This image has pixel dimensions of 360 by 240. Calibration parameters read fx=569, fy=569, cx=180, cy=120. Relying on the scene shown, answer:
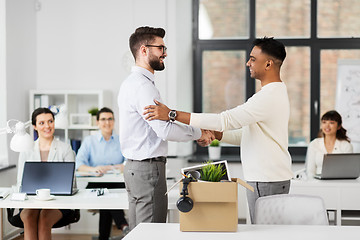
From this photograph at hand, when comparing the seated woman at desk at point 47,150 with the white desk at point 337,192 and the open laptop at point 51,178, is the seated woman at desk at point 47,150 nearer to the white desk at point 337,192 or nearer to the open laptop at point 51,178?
the open laptop at point 51,178

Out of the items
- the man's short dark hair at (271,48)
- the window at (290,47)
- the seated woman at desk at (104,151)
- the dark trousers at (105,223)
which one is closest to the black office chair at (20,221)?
the dark trousers at (105,223)

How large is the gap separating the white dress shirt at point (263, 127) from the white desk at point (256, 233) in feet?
1.49

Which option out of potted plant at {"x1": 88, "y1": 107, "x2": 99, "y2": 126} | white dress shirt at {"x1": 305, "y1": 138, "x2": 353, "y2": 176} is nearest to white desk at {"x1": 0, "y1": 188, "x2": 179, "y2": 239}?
white dress shirt at {"x1": 305, "y1": 138, "x2": 353, "y2": 176}

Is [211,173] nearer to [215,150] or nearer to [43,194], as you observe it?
[43,194]

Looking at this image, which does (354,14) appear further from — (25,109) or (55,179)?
(55,179)

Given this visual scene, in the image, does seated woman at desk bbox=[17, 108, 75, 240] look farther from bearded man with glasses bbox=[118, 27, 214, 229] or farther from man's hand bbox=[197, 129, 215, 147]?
man's hand bbox=[197, 129, 215, 147]

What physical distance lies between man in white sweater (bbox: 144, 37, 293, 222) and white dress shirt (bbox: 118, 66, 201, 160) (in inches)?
3.1

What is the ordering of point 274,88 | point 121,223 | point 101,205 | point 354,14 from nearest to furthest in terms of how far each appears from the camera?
point 274,88
point 101,205
point 121,223
point 354,14

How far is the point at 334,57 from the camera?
694cm

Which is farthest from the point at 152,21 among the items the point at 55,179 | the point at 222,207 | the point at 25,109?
the point at 222,207

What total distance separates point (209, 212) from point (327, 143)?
124 inches

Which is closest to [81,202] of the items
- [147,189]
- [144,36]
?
[147,189]

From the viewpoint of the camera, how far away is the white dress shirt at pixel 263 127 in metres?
3.07

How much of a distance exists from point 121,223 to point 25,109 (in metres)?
1.72
